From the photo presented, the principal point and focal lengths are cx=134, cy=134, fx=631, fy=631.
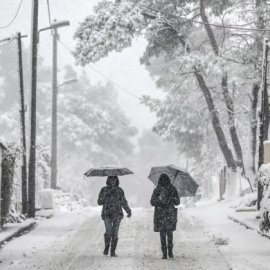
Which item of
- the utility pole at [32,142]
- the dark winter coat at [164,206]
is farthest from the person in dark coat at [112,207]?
the utility pole at [32,142]

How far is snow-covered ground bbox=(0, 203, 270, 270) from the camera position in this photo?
1217 cm

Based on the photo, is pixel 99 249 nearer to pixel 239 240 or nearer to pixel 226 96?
pixel 239 240

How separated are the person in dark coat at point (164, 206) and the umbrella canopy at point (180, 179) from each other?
1.30 m

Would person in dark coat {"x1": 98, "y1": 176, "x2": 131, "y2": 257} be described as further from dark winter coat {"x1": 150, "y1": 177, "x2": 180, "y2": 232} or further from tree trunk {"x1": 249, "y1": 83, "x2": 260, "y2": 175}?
tree trunk {"x1": 249, "y1": 83, "x2": 260, "y2": 175}

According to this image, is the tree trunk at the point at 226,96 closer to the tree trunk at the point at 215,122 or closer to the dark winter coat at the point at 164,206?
the tree trunk at the point at 215,122

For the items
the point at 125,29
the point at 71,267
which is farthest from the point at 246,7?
the point at 71,267

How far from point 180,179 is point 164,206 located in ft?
5.49

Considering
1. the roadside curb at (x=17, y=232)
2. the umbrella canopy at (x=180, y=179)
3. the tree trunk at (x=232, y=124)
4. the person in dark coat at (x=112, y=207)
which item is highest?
the tree trunk at (x=232, y=124)

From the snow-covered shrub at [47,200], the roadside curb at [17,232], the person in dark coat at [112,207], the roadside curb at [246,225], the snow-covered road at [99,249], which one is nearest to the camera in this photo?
the snow-covered road at [99,249]

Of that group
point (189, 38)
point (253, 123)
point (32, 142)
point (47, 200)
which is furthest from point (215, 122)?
point (32, 142)

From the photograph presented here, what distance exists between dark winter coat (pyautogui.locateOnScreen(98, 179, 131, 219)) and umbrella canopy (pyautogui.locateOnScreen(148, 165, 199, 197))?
1.19 meters

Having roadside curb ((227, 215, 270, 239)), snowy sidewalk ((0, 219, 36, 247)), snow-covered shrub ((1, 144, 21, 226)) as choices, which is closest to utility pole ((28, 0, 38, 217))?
snowy sidewalk ((0, 219, 36, 247))

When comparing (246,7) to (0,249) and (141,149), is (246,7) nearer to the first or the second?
(0,249)

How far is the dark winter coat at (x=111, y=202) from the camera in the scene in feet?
43.7
